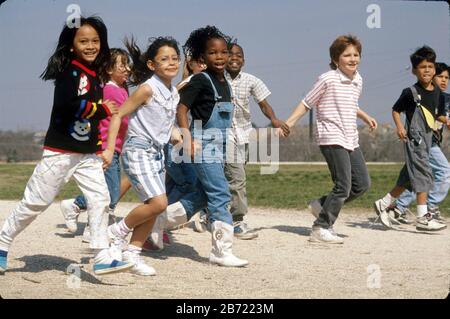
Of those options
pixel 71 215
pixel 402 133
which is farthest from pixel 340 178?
pixel 71 215

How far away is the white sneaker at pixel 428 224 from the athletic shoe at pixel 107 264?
3.83m

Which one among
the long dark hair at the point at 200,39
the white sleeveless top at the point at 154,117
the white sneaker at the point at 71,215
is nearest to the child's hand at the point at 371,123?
the long dark hair at the point at 200,39

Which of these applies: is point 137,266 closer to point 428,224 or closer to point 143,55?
point 143,55

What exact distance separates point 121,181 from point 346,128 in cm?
236

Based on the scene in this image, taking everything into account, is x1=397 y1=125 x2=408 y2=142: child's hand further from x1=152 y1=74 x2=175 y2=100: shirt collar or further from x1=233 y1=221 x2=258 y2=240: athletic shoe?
x1=152 y1=74 x2=175 y2=100: shirt collar

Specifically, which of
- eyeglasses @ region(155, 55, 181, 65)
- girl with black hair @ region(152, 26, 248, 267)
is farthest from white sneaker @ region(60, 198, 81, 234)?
eyeglasses @ region(155, 55, 181, 65)

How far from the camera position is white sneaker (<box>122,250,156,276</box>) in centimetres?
572

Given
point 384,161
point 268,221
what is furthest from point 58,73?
point 384,161

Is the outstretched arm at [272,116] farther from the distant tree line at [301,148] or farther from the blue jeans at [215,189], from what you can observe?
the distant tree line at [301,148]

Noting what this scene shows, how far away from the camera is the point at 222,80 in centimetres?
642

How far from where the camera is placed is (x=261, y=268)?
603 cm

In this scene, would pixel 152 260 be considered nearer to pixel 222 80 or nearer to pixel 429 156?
pixel 222 80

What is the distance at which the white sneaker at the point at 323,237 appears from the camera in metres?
7.29

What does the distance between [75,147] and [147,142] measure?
1.79ft
